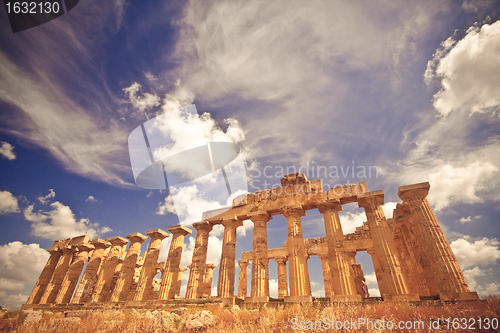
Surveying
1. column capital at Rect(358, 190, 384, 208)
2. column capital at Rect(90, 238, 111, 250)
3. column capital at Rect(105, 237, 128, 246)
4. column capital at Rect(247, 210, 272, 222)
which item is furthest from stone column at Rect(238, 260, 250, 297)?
column capital at Rect(358, 190, 384, 208)

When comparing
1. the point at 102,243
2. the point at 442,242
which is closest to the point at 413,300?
the point at 442,242

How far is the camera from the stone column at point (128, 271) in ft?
60.5

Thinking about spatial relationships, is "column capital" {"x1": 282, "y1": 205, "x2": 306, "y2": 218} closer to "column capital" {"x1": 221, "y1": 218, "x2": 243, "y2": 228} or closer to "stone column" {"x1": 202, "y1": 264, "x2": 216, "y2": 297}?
"column capital" {"x1": 221, "y1": 218, "x2": 243, "y2": 228}

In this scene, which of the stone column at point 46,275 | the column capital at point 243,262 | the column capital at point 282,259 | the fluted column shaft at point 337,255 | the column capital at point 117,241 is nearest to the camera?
the fluted column shaft at point 337,255

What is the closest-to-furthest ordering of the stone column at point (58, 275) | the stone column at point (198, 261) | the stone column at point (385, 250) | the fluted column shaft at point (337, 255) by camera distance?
the stone column at point (385, 250), the fluted column shaft at point (337, 255), the stone column at point (198, 261), the stone column at point (58, 275)

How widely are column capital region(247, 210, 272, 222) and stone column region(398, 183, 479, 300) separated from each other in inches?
351

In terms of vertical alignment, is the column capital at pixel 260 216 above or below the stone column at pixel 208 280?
above

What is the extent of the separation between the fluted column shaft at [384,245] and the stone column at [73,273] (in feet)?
85.5

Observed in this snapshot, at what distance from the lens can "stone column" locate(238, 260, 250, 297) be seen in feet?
76.7

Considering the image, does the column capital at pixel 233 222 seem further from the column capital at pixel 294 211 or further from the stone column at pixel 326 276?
the stone column at pixel 326 276

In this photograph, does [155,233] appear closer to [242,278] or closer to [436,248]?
[242,278]

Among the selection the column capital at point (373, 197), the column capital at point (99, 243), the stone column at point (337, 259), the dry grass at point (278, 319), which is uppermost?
the column capital at point (373, 197)

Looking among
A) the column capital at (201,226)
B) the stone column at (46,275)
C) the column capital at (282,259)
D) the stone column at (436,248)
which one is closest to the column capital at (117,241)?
the stone column at (46,275)

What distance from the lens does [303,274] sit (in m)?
13.8
